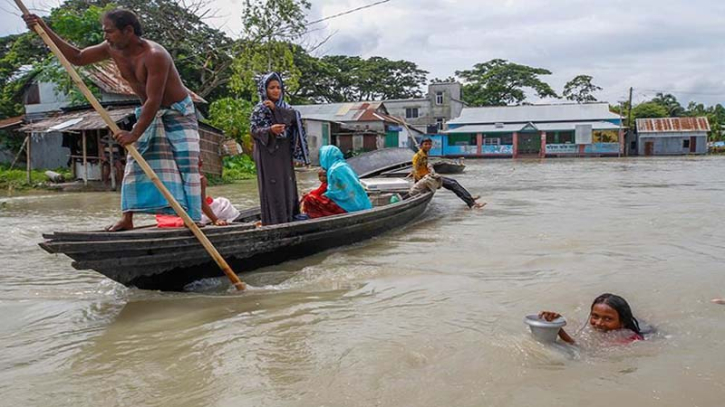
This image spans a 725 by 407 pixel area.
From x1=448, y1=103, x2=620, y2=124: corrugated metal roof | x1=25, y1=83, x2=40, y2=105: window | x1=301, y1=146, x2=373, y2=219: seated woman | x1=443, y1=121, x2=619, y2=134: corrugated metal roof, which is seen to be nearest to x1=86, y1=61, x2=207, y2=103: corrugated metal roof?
x1=25, y1=83, x2=40, y2=105: window

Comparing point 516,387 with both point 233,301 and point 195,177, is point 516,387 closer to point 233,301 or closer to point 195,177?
point 233,301

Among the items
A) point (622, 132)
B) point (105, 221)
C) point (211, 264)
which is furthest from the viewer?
point (622, 132)

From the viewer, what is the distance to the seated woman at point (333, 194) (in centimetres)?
615

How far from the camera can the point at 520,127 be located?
114ft

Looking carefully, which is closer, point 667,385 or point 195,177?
point 667,385

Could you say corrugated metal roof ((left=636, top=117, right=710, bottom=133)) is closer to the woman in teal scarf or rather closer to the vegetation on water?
the vegetation on water

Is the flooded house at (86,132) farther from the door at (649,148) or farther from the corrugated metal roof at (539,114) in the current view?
the door at (649,148)

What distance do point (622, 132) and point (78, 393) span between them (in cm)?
3537

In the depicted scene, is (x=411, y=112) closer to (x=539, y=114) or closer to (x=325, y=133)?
(x=539, y=114)

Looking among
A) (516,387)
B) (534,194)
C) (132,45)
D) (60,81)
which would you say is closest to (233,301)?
(132,45)

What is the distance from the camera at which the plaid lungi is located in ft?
13.1

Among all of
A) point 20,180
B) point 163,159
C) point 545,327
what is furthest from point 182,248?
point 20,180

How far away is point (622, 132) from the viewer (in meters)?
33.4

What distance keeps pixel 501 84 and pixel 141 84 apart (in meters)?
44.5
